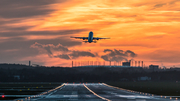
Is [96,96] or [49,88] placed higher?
[96,96]

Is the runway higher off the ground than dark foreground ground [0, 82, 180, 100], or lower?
higher

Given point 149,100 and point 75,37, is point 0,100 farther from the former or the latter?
point 75,37

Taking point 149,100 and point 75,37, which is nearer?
point 149,100

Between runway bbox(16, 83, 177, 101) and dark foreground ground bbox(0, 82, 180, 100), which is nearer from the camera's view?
runway bbox(16, 83, 177, 101)

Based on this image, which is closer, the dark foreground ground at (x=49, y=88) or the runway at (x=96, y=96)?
the runway at (x=96, y=96)

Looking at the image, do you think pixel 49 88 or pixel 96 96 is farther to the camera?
pixel 49 88

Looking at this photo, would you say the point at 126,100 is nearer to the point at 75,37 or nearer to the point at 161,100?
the point at 161,100

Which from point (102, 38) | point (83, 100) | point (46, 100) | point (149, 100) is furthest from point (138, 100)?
point (102, 38)

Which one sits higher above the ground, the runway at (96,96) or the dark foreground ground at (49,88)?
the runway at (96,96)

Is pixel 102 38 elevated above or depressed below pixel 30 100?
above
